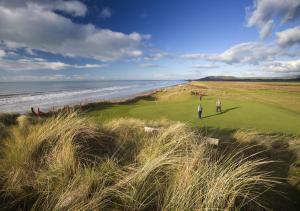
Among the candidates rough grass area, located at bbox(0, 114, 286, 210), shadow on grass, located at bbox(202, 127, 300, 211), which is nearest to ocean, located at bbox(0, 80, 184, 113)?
rough grass area, located at bbox(0, 114, 286, 210)

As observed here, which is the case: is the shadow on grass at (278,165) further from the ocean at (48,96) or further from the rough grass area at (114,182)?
the ocean at (48,96)

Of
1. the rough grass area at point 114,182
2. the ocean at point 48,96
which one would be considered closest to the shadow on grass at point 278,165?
the rough grass area at point 114,182

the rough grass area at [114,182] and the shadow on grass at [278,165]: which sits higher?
the rough grass area at [114,182]

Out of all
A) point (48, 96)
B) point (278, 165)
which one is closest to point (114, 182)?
point (278, 165)

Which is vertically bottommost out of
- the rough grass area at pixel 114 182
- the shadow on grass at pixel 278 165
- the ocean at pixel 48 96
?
the ocean at pixel 48 96

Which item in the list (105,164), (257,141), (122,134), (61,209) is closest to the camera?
(61,209)

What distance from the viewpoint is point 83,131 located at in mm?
4188

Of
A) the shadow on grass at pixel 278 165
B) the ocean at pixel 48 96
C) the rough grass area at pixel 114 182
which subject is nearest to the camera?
the rough grass area at pixel 114 182

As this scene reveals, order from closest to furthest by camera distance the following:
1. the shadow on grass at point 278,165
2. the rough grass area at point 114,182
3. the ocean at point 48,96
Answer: the rough grass area at point 114,182 → the shadow on grass at point 278,165 → the ocean at point 48,96

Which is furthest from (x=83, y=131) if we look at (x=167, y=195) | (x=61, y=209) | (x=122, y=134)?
(x=167, y=195)

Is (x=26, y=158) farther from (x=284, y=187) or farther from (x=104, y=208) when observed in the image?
(x=284, y=187)

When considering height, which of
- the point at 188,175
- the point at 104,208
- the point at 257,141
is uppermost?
the point at 188,175

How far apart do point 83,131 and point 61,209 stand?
2.15m

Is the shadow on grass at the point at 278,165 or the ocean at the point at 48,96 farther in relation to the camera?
the ocean at the point at 48,96
